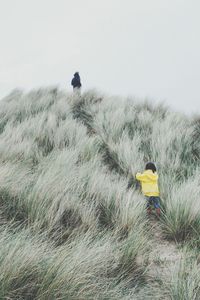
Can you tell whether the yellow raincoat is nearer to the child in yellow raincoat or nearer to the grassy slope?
the child in yellow raincoat

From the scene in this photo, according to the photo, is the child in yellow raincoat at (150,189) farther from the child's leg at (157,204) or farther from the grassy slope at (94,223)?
the grassy slope at (94,223)

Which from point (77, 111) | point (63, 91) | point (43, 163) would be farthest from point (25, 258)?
point (63, 91)

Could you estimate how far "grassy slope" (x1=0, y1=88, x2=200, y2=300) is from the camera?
266 cm

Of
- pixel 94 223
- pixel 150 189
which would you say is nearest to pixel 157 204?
pixel 150 189

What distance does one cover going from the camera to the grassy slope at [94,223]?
2.66 meters

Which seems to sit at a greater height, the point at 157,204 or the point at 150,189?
the point at 150,189

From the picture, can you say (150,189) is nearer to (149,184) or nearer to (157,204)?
(149,184)

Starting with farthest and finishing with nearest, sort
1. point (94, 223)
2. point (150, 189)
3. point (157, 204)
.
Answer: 1. point (150, 189)
2. point (157, 204)
3. point (94, 223)

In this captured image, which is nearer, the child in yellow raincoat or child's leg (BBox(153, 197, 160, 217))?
child's leg (BBox(153, 197, 160, 217))

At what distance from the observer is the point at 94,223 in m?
3.90

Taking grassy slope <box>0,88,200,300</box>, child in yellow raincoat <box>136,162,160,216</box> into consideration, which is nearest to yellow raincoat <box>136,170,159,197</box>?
child in yellow raincoat <box>136,162,160,216</box>

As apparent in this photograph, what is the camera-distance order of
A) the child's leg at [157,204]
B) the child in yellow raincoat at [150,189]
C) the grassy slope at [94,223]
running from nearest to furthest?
the grassy slope at [94,223] < the child's leg at [157,204] < the child in yellow raincoat at [150,189]

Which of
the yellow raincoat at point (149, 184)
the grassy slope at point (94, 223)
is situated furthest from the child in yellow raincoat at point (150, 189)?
the grassy slope at point (94, 223)

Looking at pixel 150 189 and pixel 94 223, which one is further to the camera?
pixel 150 189
